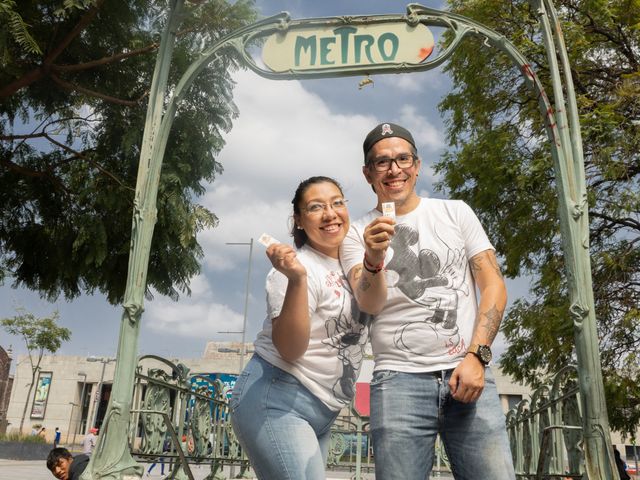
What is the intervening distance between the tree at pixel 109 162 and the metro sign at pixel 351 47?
4528mm

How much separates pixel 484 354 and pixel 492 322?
132 millimetres

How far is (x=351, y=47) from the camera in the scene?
3.53 metres

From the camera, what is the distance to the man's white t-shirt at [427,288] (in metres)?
2.09

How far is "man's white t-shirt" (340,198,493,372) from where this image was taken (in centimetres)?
209

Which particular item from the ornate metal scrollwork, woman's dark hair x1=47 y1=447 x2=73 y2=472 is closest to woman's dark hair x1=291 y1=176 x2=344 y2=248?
the ornate metal scrollwork

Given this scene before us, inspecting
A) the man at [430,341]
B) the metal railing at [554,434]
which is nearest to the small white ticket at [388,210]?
the man at [430,341]

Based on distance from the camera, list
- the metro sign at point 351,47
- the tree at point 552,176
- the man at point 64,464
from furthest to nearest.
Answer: the tree at point 552,176, the man at point 64,464, the metro sign at point 351,47

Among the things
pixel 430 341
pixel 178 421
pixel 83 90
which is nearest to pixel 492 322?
pixel 430 341

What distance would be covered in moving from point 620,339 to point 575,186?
8.55 metres

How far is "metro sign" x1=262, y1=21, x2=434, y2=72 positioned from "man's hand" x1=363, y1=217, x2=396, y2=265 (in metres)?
1.79

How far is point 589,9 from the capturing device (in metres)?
10.4

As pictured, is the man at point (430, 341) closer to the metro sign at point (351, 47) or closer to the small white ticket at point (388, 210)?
the small white ticket at point (388, 210)

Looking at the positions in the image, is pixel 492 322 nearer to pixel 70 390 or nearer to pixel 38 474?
pixel 38 474

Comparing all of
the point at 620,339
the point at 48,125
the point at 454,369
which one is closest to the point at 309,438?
the point at 454,369
